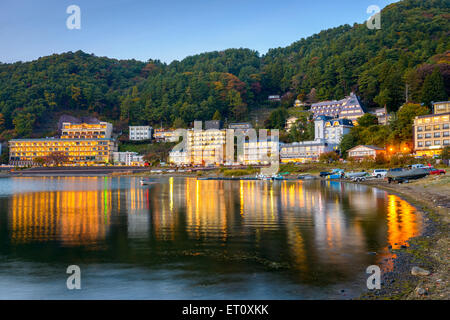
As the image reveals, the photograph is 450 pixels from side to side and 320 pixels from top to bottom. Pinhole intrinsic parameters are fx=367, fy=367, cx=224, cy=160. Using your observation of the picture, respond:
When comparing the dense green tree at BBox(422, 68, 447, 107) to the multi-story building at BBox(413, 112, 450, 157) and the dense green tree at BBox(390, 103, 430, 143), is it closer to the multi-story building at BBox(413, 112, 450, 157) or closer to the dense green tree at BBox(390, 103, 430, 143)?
the dense green tree at BBox(390, 103, 430, 143)

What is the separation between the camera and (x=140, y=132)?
16538cm

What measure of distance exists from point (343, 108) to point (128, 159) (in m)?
82.2

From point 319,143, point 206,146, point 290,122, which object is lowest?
A: point 319,143

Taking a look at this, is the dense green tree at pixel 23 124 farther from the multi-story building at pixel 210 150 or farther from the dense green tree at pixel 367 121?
the dense green tree at pixel 367 121

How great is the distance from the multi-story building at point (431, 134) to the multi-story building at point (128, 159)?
309ft

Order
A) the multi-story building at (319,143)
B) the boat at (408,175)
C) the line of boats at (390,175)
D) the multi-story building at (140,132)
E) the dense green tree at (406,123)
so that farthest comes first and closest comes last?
1. the multi-story building at (140,132)
2. the multi-story building at (319,143)
3. the dense green tree at (406,123)
4. the line of boats at (390,175)
5. the boat at (408,175)

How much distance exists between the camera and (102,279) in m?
11.6

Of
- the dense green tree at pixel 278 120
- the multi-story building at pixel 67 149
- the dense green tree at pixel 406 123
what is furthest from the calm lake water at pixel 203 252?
the multi-story building at pixel 67 149

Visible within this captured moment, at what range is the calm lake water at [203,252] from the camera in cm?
1059

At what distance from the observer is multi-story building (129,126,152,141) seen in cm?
16488

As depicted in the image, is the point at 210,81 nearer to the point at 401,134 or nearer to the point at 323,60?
the point at 323,60

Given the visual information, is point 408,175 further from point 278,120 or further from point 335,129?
point 278,120

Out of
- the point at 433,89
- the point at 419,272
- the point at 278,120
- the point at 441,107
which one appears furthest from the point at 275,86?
the point at 419,272

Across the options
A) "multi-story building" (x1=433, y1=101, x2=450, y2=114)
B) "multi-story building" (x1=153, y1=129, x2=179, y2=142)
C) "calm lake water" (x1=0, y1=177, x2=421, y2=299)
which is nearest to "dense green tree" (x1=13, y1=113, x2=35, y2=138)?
"multi-story building" (x1=153, y1=129, x2=179, y2=142)
